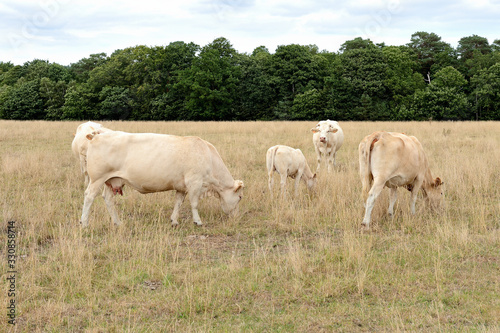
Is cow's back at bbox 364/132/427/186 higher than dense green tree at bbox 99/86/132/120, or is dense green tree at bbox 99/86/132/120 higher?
dense green tree at bbox 99/86/132/120

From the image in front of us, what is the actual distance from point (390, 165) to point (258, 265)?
3.46m

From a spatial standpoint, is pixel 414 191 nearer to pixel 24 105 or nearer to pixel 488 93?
pixel 488 93

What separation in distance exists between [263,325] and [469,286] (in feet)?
8.82

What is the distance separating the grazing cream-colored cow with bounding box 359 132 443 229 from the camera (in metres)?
8.02

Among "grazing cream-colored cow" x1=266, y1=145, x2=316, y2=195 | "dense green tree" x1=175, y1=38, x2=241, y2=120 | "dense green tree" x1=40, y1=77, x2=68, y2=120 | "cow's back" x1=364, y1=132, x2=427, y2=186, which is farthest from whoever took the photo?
Answer: "dense green tree" x1=40, y1=77, x2=68, y2=120

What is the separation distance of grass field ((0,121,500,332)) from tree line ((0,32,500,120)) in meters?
39.6

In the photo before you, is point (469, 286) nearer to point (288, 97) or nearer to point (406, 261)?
point (406, 261)

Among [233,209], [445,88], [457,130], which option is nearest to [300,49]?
[445,88]

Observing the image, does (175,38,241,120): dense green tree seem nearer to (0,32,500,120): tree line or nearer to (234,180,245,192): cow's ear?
(0,32,500,120): tree line

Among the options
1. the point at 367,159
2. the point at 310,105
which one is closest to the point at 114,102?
the point at 310,105

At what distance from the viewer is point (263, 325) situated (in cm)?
445

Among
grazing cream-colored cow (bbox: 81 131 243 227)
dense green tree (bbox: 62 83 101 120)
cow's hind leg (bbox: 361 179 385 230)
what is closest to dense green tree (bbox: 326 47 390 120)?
dense green tree (bbox: 62 83 101 120)

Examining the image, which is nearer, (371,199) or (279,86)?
(371,199)

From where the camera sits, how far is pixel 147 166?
8023 mm
